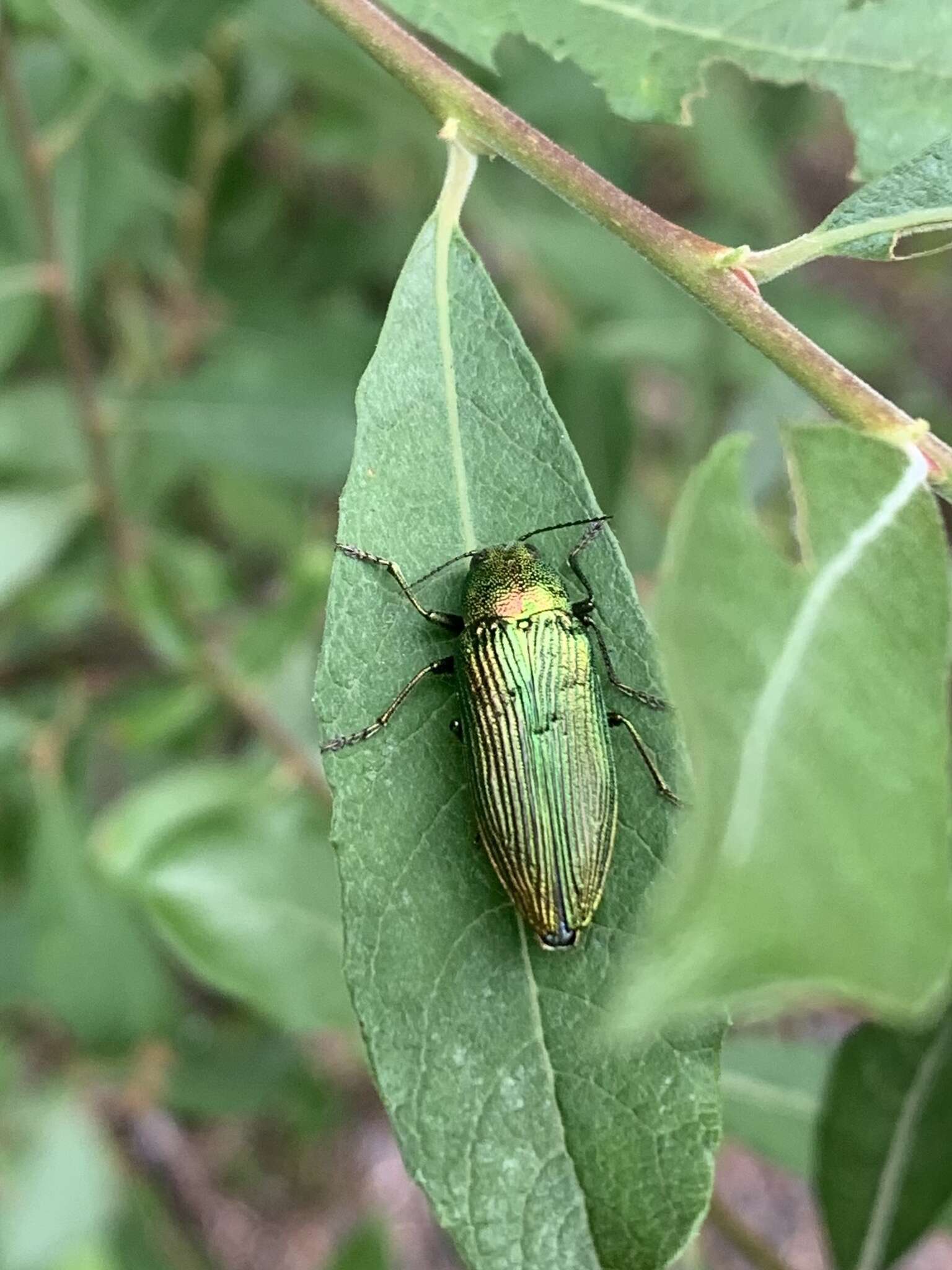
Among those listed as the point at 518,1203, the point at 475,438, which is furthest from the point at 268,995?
the point at 475,438

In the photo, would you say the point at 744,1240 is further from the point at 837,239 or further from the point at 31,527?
the point at 31,527

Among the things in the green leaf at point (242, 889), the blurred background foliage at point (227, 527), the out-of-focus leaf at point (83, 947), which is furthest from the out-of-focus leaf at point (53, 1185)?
the green leaf at point (242, 889)

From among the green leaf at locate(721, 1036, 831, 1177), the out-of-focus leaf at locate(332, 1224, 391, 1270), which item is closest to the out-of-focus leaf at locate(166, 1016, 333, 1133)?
the out-of-focus leaf at locate(332, 1224, 391, 1270)

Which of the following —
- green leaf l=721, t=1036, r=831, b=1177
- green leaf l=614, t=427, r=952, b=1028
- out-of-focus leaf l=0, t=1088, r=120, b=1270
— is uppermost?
green leaf l=614, t=427, r=952, b=1028

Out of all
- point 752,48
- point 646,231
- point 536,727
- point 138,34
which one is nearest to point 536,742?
point 536,727

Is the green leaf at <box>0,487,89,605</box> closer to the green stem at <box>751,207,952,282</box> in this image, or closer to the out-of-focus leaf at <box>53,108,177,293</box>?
the out-of-focus leaf at <box>53,108,177,293</box>

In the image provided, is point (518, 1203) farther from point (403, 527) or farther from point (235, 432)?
point (235, 432)

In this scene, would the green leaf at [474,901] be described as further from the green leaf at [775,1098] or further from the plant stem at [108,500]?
the plant stem at [108,500]
